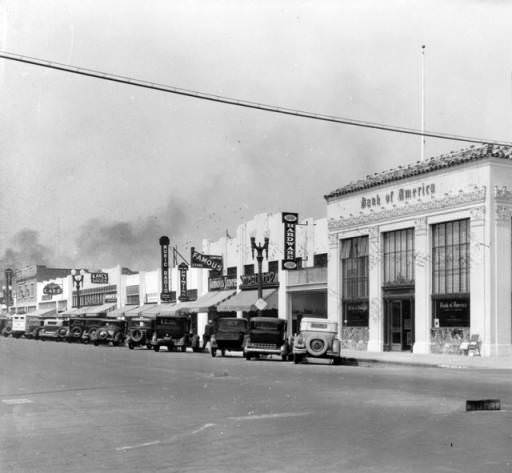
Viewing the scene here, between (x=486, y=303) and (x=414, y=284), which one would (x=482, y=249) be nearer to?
(x=486, y=303)

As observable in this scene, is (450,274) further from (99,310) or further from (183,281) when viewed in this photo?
(99,310)

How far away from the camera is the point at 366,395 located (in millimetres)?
15422

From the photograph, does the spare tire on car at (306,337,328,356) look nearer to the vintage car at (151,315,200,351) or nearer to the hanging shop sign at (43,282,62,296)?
the vintage car at (151,315,200,351)

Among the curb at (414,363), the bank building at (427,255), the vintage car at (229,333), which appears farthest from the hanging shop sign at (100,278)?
the curb at (414,363)

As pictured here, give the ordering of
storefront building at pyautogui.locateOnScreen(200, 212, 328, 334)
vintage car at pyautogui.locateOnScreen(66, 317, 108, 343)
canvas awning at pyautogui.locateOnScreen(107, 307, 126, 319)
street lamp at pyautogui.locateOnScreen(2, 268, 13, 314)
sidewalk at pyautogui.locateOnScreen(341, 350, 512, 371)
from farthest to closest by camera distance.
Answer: street lamp at pyautogui.locateOnScreen(2, 268, 13, 314)
canvas awning at pyautogui.locateOnScreen(107, 307, 126, 319)
vintage car at pyautogui.locateOnScreen(66, 317, 108, 343)
storefront building at pyautogui.locateOnScreen(200, 212, 328, 334)
sidewalk at pyautogui.locateOnScreen(341, 350, 512, 371)

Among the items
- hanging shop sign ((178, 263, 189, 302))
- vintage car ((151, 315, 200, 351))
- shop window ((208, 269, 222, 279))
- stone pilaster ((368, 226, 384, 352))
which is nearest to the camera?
stone pilaster ((368, 226, 384, 352))

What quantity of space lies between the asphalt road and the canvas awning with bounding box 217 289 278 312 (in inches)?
1091

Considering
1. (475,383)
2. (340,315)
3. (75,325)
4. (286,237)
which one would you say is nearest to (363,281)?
(340,315)

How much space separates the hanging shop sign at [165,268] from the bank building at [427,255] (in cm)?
2206

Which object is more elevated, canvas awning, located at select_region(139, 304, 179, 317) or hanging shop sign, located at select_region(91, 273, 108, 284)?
hanging shop sign, located at select_region(91, 273, 108, 284)

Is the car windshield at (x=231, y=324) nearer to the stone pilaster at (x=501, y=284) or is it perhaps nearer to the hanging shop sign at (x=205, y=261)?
the stone pilaster at (x=501, y=284)

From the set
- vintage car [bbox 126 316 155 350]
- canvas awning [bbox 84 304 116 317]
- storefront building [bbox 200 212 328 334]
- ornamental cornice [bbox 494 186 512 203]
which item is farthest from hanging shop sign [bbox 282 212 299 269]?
canvas awning [bbox 84 304 116 317]

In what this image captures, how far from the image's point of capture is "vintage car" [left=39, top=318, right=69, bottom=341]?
65.2m

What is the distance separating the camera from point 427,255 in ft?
115
